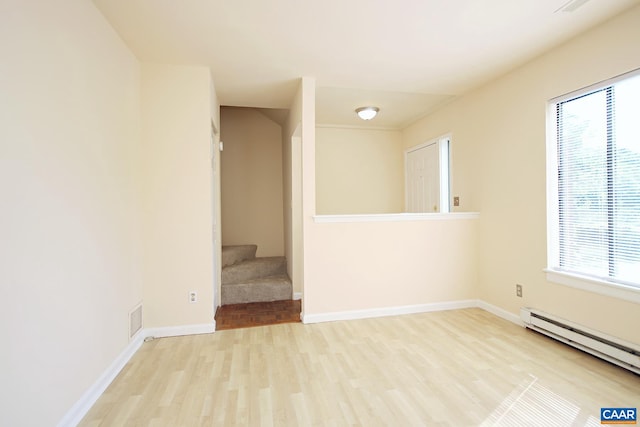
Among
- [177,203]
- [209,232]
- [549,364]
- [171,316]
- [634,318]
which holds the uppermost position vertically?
[177,203]

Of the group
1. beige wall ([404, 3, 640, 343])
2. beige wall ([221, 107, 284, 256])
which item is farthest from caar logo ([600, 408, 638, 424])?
beige wall ([221, 107, 284, 256])

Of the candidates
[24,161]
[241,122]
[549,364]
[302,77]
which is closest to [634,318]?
[549,364]

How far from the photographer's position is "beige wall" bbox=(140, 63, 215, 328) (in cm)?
292

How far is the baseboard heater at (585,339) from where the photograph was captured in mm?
2156

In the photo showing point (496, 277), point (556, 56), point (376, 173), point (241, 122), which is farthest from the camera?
point (376, 173)

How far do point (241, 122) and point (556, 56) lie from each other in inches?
161

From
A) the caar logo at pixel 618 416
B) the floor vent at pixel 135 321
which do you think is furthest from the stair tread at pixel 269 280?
the caar logo at pixel 618 416

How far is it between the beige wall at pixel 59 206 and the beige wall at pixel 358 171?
325 centimetres

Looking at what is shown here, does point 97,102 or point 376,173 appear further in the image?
point 376,173

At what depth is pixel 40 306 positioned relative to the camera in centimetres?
151

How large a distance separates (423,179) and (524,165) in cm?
191

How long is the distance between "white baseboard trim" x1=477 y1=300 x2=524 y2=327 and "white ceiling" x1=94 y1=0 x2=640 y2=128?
2477 millimetres

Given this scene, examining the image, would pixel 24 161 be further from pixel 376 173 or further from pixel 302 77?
pixel 376 173

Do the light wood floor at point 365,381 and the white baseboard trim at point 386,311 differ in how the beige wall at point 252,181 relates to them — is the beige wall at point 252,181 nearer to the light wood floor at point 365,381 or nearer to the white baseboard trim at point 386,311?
the white baseboard trim at point 386,311
